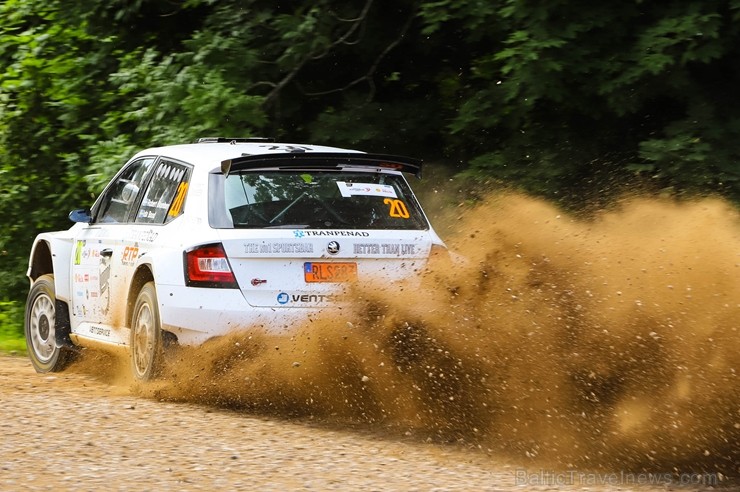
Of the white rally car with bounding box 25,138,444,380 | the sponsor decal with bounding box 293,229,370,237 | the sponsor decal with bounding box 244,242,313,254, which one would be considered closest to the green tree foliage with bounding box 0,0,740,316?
the white rally car with bounding box 25,138,444,380

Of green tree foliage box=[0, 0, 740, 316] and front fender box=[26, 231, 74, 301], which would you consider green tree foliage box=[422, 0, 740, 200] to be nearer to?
green tree foliage box=[0, 0, 740, 316]

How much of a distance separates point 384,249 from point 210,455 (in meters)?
2.15

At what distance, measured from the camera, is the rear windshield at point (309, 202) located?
7.83 metres

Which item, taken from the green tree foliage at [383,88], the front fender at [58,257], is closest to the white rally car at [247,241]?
the front fender at [58,257]

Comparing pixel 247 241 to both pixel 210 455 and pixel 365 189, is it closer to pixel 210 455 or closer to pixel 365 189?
pixel 365 189

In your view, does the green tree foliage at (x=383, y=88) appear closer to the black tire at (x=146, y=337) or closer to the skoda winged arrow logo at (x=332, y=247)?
the skoda winged arrow logo at (x=332, y=247)

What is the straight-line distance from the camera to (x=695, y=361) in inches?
261

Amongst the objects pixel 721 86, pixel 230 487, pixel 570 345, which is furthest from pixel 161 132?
pixel 230 487

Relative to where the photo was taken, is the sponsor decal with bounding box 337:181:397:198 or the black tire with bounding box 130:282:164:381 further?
the sponsor decal with bounding box 337:181:397:198

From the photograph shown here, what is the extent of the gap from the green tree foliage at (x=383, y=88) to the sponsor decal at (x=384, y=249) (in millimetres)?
3439

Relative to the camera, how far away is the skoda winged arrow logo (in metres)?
7.69

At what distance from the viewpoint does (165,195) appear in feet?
28.2

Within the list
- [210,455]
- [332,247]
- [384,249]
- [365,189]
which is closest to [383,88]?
[365,189]

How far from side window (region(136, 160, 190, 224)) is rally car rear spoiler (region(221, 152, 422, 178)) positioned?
1.56ft
